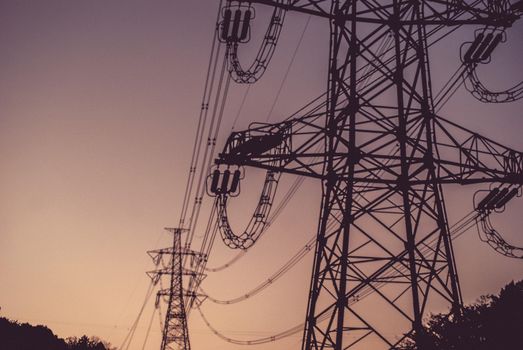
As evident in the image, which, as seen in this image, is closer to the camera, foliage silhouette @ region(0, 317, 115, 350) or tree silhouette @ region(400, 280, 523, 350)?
tree silhouette @ region(400, 280, 523, 350)

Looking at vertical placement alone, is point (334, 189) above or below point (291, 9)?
below

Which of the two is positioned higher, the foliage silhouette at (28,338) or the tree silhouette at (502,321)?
the foliage silhouette at (28,338)

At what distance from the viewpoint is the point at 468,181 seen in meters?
12.2

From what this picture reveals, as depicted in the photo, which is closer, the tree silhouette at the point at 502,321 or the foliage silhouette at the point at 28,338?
the tree silhouette at the point at 502,321

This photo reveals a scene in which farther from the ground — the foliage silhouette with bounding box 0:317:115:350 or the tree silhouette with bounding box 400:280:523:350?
the foliage silhouette with bounding box 0:317:115:350

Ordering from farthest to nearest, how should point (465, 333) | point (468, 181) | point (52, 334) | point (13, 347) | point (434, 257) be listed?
point (52, 334) → point (13, 347) → point (468, 181) → point (434, 257) → point (465, 333)

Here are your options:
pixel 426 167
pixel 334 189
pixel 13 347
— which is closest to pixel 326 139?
pixel 334 189

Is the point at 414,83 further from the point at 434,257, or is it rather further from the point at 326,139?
the point at 434,257

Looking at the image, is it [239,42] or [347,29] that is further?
[347,29]

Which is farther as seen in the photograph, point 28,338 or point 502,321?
point 28,338

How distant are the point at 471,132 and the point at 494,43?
7.80 ft

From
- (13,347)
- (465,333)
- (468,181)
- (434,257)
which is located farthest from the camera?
(13,347)

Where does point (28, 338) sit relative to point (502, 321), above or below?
above

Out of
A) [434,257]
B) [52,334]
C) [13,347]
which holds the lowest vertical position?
[434,257]
